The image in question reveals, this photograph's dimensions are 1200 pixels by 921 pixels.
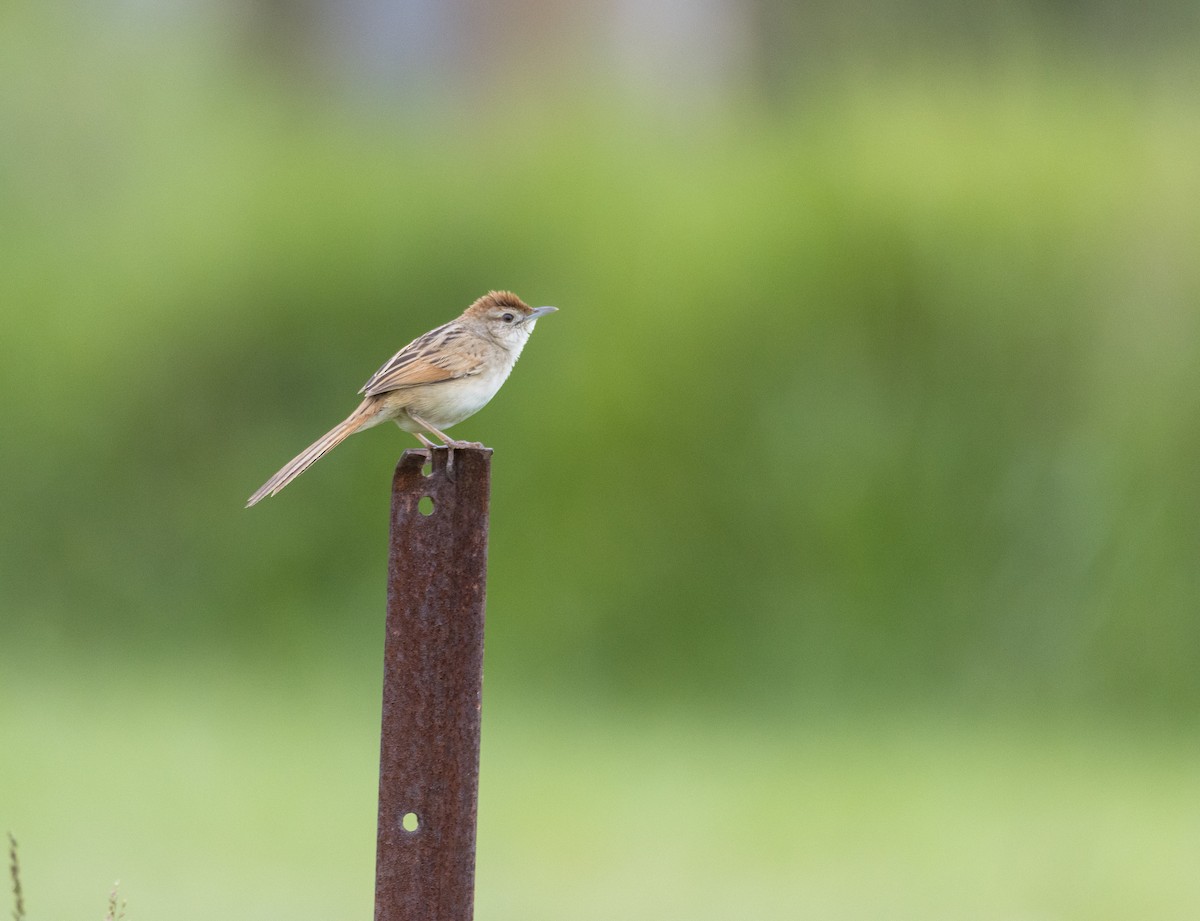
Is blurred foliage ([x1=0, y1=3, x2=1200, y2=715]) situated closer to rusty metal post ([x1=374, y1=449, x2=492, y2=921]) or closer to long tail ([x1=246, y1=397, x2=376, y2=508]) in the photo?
long tail ([x1=246, y1=397, x2=376, y2=508])

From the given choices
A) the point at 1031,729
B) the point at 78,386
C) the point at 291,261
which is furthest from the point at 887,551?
the point at 78,386

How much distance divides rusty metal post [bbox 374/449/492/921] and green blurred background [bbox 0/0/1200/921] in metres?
4.48

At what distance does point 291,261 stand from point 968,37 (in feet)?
13.7

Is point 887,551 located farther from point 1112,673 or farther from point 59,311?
point 59,311

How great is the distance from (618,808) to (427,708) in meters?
4.98

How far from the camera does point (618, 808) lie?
8281 millimetres

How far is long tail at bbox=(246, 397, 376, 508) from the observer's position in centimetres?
419

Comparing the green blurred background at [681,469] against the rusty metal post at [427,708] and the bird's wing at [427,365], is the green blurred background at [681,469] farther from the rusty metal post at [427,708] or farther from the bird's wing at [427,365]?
the rusty metal post at [427,708]

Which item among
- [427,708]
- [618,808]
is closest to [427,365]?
[427,708]

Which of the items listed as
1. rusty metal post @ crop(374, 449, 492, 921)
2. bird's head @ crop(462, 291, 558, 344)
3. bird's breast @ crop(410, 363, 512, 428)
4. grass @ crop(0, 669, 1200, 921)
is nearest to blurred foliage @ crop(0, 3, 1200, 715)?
grass @ crop(0, 669, 1200, 921)

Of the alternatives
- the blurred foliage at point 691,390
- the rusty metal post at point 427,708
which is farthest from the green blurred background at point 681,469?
the rusty metal post at point 427,708

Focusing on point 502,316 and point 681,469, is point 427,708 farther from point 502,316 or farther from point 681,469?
point 681,469

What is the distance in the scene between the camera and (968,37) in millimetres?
10422

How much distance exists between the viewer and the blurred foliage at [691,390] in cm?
904
